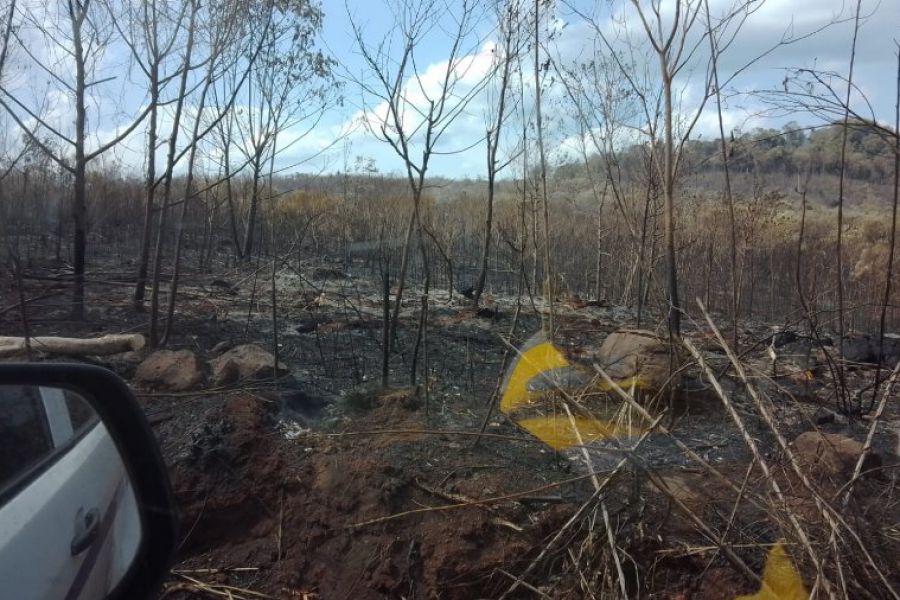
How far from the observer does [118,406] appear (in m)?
2.32

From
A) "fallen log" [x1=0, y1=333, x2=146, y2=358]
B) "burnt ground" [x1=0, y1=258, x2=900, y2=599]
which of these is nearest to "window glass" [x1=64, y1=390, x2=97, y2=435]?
"burnt ground" [x1=0, y1=258, x2=900, y2=599]

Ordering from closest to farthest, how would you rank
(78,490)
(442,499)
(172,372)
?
(78,490) < (442,499) < (172,372)

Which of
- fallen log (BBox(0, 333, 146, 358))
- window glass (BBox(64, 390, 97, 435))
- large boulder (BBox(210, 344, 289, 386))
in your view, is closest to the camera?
window glass (BBox(64, 390, 97, 435))

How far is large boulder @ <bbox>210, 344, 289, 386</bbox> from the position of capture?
5.18m

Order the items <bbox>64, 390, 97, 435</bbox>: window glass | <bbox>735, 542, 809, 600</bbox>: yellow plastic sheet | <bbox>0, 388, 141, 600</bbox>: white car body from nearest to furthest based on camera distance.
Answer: <bbox>0, 388, 141, 600</bbox>: white car body < <bbox>64, 390, 97, 435</bbox>: window glass < <bbox>735, 542, 809, 600</bbox>: yellow plastic sheet

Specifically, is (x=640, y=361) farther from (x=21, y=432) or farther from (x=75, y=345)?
(x=75, y=345)

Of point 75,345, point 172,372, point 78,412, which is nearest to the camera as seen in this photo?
point 78,412

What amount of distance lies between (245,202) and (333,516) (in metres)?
16.2

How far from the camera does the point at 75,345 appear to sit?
575 cm

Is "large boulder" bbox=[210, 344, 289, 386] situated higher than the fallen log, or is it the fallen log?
the fallen log

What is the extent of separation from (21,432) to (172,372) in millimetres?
3285

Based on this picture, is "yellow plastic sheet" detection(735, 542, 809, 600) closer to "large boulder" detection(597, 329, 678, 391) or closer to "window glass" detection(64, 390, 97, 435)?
"large boulder" detection(597, 329, 678, 391)

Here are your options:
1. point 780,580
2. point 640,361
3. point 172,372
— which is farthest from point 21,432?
point 640,361

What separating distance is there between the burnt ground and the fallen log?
45 centimetres
